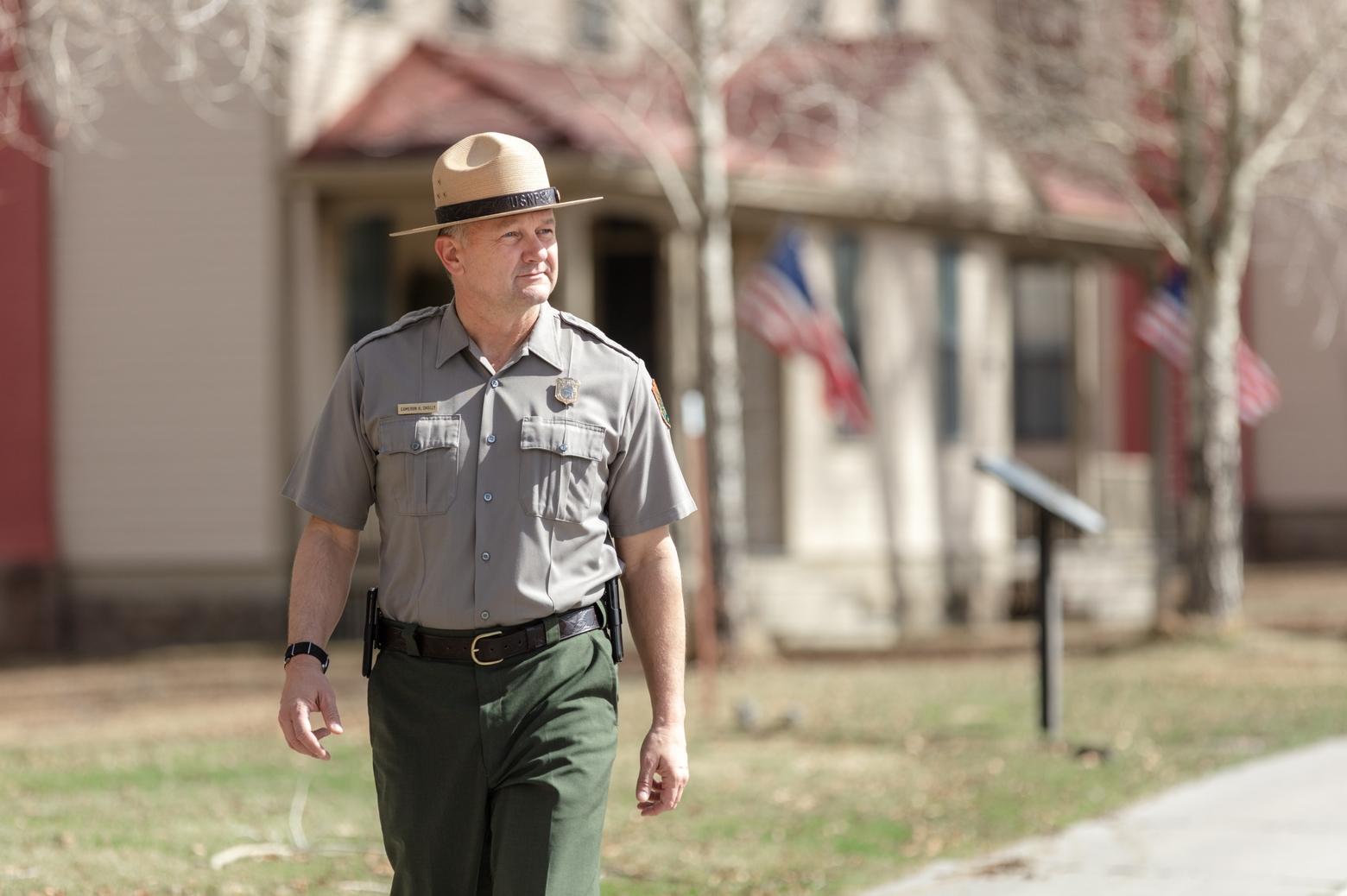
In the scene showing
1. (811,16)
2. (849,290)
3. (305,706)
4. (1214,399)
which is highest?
(811,16)

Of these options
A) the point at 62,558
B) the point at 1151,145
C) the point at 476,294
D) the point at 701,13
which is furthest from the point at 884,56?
the point at 476,294

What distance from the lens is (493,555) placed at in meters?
3.76

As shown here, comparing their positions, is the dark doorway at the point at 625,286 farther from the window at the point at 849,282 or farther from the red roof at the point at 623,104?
the window at the point at 849,282

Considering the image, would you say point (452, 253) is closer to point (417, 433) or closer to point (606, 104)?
point (417, 433)

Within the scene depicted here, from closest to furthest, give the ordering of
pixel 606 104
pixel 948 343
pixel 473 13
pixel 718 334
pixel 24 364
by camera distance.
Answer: pixel 718 334
pixel 606 104
pixel 24 364
pixel 473 13
pixel 948 343

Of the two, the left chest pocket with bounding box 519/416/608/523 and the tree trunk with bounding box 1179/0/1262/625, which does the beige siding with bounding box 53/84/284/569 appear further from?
the left chest pocket with bounding box 519/416/608/523

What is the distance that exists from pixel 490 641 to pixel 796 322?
34.9ft

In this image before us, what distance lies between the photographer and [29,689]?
45.2 feet

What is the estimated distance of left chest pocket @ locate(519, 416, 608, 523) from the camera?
12.4ft

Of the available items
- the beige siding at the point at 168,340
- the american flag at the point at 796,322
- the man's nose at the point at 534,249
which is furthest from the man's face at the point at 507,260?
the beige siding at the point at 168,340

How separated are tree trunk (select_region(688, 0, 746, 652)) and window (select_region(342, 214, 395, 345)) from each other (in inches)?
145

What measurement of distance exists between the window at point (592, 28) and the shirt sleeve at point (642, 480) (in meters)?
14.2

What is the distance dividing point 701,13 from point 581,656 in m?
10.2

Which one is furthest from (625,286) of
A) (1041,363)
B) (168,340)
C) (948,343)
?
(1041,363)
